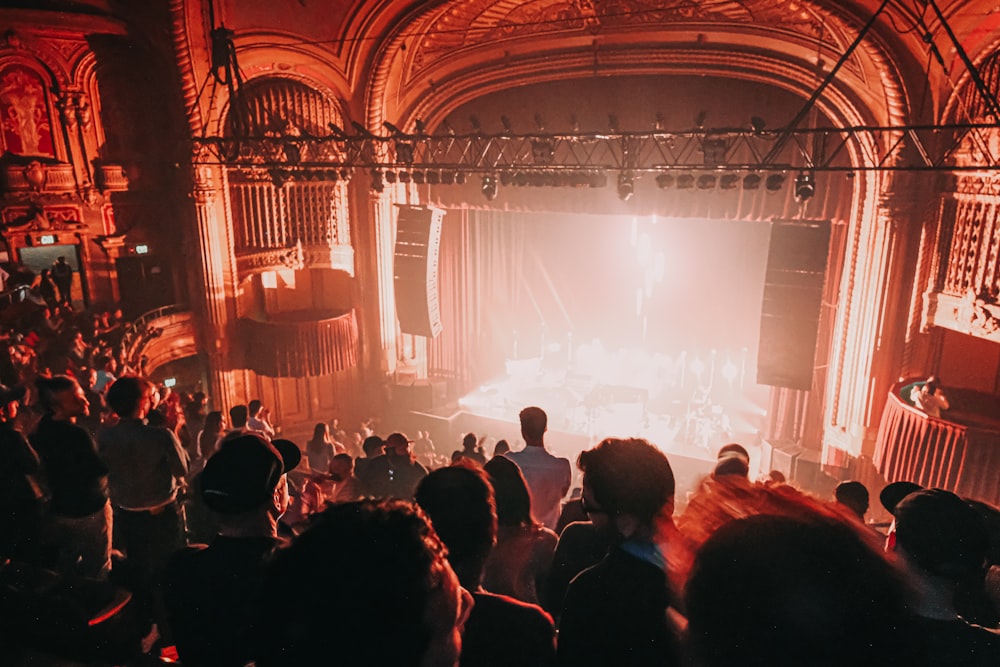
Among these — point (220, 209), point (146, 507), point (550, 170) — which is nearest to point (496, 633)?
point (146, 507)

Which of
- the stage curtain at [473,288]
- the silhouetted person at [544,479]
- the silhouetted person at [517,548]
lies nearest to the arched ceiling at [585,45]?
the stage curtain at [473,288]

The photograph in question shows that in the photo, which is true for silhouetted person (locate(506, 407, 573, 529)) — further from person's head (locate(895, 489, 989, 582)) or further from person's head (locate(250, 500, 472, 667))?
person's head (locate(250, 500, 472, 667))

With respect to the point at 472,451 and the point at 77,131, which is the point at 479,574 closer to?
the point at 472,451

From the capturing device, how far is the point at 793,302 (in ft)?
33.2

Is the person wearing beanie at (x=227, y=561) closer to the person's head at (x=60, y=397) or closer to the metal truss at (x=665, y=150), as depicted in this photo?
the person's head at (x=60, y=397)

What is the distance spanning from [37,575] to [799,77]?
473 inches

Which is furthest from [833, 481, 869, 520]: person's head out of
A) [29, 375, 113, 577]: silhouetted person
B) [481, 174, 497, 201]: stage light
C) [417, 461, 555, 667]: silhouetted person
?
[481, 174, 497, 201]: stage light

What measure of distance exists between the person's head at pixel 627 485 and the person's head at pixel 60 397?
3.48 metres

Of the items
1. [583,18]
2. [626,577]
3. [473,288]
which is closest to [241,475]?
[626,577]

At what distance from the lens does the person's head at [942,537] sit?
2.35 metres

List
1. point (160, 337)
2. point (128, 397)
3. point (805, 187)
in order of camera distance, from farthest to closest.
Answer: point (160, 337), point (805, 187), point (128, 397)

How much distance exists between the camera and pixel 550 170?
414 inches

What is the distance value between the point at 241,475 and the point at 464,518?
Result: 3.01 ft

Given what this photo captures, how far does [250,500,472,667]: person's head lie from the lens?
1313mm
